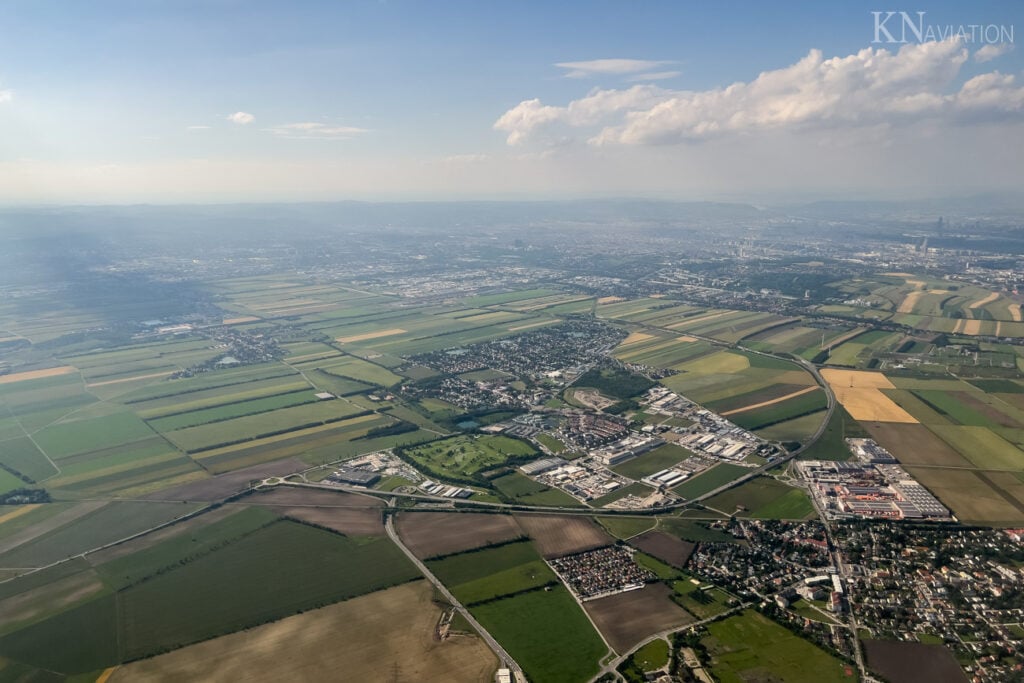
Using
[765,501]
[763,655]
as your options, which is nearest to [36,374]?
[765,501]

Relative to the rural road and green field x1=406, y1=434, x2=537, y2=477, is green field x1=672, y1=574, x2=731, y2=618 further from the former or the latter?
green field x1=406, y1=434, x2=537, y2=477

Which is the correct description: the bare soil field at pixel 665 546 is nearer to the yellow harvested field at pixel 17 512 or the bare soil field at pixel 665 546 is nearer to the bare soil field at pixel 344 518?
the bare soil field at pixel 344 518

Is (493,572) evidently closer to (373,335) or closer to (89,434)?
(89,434)

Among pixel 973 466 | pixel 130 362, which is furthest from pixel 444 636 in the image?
pixel 130 362

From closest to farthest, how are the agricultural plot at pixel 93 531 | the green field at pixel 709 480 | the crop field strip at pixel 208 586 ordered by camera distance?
the crop field strip at pixel 208 586
the agricultural plot at pixel 93 531
the green field at pixel 709 480

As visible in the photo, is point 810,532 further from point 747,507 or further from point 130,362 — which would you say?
point 130,362

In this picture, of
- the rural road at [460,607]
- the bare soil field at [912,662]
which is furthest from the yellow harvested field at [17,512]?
the bare soil field at [912,662]
